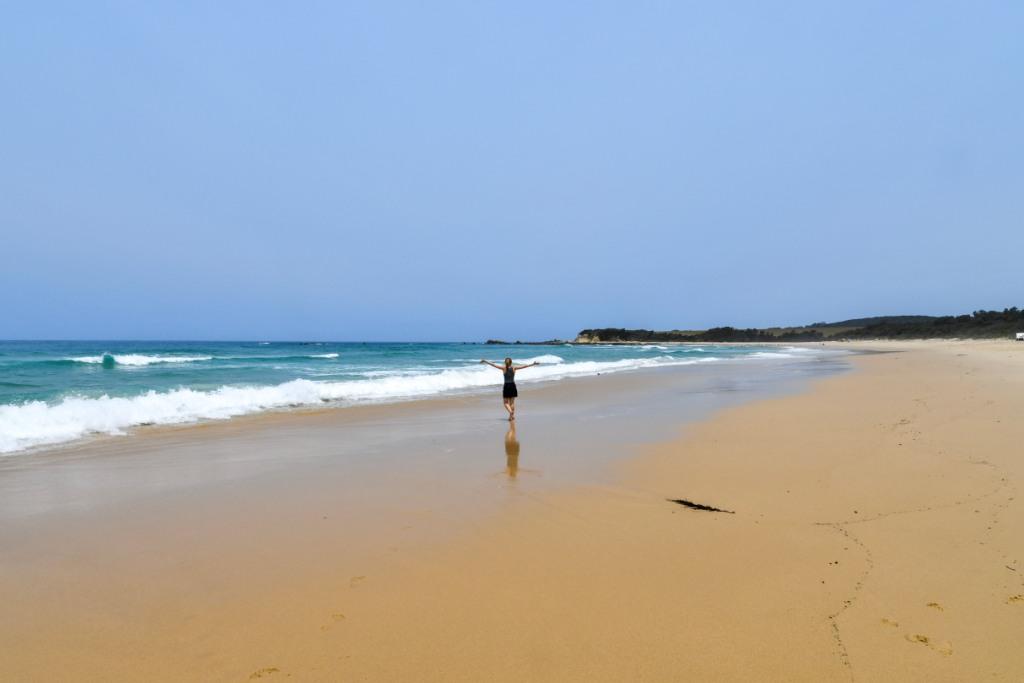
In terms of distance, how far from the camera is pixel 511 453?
27.2 feet

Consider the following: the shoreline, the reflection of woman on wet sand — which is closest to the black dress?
the reflection of woman on wet sand

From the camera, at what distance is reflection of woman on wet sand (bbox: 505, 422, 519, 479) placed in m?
7.14

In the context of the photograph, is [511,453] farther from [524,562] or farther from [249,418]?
[249,418]

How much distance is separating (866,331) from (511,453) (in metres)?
126

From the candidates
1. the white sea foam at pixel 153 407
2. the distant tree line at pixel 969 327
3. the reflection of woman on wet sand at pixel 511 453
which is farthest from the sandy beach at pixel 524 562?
the distant tree line at pixel 969 327

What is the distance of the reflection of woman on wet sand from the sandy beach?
0.11 metres

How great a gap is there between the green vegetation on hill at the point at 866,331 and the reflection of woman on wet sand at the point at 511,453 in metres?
79.9

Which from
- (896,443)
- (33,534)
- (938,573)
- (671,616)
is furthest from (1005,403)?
(33,534)

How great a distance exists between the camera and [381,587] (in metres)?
3.71

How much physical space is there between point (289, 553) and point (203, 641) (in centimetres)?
127

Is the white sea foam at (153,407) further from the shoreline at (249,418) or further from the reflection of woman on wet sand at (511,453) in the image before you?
the reflection of woman on wet sand at (511,453)

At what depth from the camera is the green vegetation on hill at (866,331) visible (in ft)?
253

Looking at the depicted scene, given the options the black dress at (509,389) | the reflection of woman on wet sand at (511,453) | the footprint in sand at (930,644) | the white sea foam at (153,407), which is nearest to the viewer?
the footprint in sand at (930,644)

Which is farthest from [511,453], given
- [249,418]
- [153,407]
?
[153,407]
